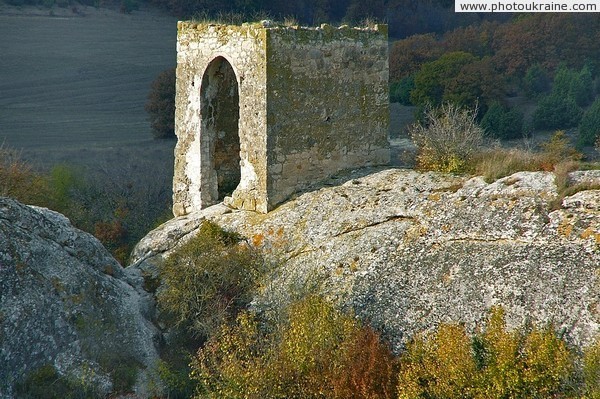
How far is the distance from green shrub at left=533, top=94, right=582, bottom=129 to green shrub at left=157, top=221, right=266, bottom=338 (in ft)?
69.1

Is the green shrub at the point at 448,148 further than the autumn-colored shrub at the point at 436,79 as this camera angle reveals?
No

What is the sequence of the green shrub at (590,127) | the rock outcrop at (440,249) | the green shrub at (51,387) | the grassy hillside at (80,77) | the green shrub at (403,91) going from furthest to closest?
the grassy hillside at (80,77) < the green shrub at (403,91) < the green shrub at (590,127) < the green shrub at (51,387) < the rock outcrop at (440,249)

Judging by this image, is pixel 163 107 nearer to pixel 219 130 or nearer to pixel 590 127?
pixel 590 127

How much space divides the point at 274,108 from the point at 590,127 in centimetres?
1728

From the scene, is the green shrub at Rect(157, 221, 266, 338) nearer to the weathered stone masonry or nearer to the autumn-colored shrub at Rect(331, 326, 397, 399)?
the weathered stone masonry

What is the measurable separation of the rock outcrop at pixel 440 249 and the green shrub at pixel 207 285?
16.1 inches

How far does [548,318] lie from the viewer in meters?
10.7

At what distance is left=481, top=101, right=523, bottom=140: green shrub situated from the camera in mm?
29703

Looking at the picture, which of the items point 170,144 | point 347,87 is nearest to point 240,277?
point 347,87

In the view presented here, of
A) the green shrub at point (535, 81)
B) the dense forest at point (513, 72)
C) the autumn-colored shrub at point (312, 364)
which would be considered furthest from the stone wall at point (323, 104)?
the green shrub at point (535, 81)

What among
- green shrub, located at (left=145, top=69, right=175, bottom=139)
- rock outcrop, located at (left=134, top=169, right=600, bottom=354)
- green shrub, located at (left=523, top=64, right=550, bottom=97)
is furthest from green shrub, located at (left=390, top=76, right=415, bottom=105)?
rock outcrop, located at (left=134, top=169, right=600, bottom=354)

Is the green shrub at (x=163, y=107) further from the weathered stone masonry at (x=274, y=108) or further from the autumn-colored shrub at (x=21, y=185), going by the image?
the weathered stone masonry at (x=274, y=108)

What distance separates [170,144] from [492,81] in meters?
13.4

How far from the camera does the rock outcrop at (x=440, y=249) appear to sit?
11.0 meters
